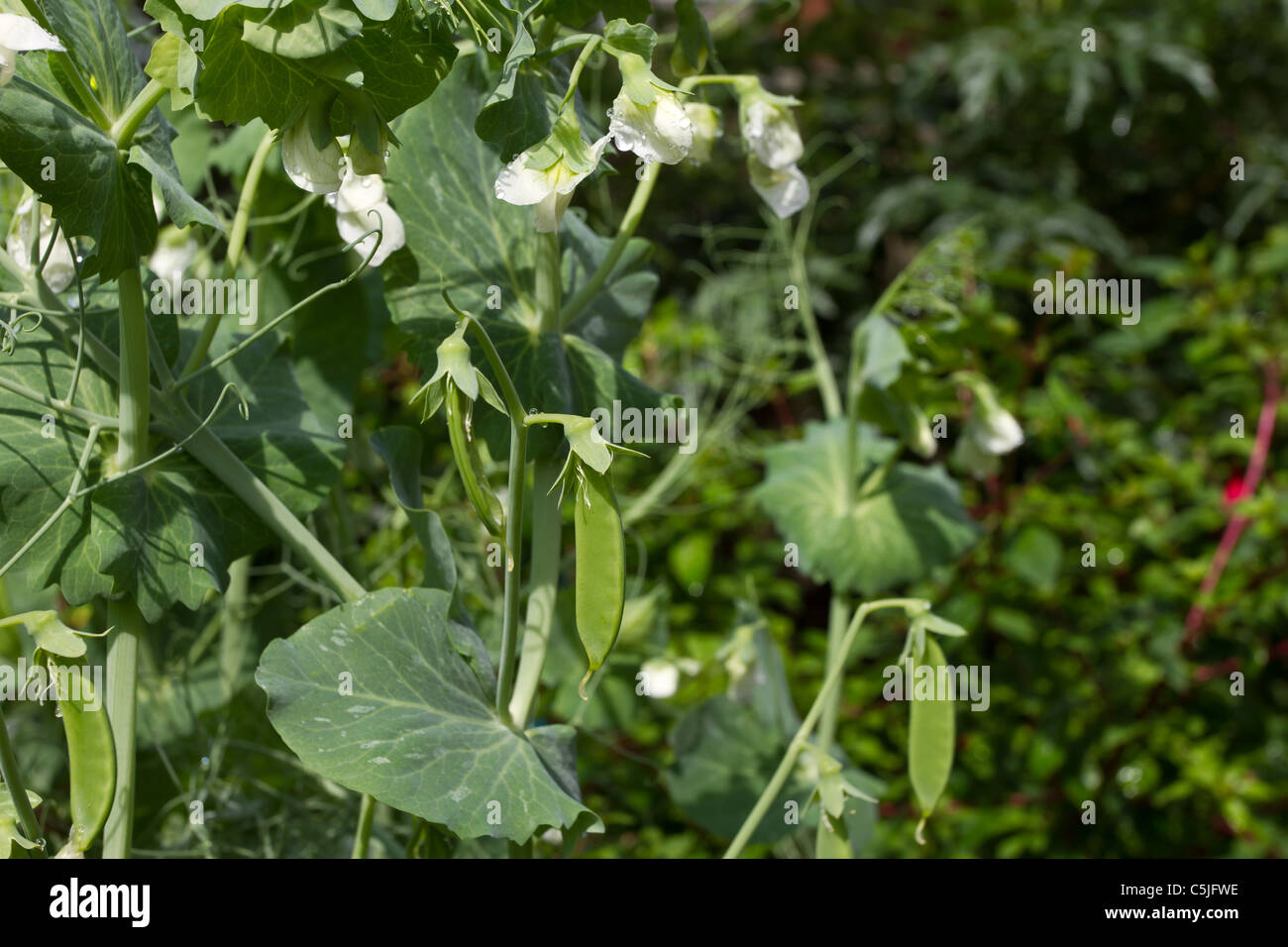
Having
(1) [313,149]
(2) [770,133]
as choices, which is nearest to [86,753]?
(1) [313,149]

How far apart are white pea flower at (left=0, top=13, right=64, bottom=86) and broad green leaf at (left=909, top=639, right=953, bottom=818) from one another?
2.04 feet

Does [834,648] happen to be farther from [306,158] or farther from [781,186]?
[306,158]

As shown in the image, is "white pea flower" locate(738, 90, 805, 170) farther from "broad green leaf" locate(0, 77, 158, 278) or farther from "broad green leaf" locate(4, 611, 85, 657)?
"broad green leaf" locate(4, 611, 85, 657)

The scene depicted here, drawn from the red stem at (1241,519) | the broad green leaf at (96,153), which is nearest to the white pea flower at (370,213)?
the broad green leaf at (96,153)

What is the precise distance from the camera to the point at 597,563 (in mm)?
578

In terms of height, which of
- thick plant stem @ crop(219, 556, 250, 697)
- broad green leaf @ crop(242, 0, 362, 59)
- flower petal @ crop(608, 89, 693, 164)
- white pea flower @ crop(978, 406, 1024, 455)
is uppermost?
broad green leaf @ crop(242, 0, 362, 59)

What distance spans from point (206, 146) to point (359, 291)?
0.25m

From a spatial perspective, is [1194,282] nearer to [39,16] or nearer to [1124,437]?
[1124,437]

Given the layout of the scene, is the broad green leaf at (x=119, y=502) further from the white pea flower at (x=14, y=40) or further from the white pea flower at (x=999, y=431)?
the white pea flower at (x=999, y=431)

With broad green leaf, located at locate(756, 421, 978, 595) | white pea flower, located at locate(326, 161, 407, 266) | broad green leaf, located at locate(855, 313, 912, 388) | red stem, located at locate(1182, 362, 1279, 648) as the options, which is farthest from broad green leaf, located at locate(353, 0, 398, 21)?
red stem, located at locate(1182, 362, 1279, 648)

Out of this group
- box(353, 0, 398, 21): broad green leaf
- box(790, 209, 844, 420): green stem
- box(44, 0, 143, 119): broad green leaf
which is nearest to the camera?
box(353, 0, 398, 21): broad green leaf

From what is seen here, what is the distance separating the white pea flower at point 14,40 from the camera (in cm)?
49

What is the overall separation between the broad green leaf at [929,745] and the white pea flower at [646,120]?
0.38 meters

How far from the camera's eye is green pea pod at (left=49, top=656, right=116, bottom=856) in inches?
23.1
